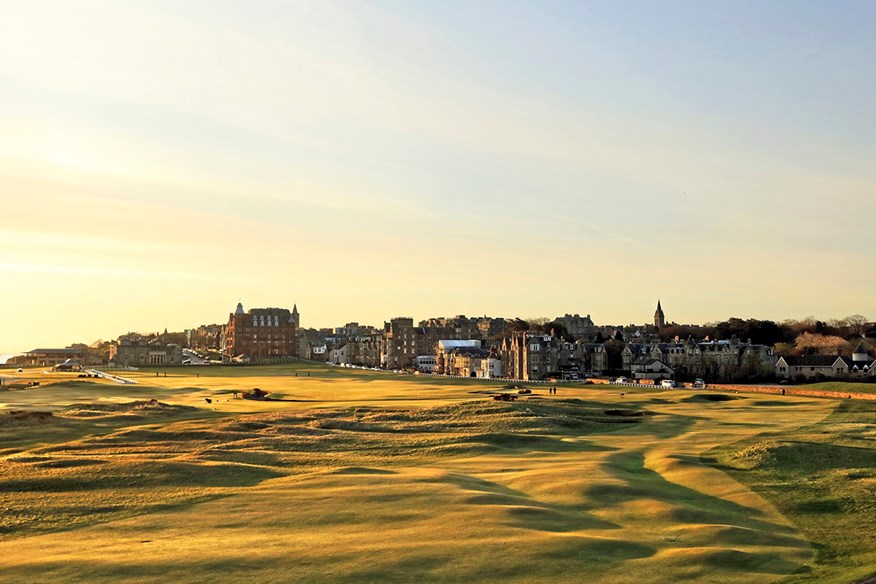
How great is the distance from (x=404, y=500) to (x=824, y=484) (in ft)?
82.0

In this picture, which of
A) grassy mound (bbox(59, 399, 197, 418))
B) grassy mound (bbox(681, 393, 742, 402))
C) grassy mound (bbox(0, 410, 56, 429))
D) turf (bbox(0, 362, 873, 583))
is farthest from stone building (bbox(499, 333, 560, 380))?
grassy mound (bbox(0, 410, 56, 429))

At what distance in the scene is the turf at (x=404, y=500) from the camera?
106 feet

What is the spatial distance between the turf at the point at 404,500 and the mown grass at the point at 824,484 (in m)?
0.38

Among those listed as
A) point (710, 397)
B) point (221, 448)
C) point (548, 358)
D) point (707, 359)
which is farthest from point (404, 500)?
point (707, 359)

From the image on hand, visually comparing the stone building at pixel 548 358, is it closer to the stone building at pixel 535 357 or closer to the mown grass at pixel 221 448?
the stone building at pixel 535 357

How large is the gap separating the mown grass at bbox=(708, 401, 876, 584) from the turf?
1.26 feet

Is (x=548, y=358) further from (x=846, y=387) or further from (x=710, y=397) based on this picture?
(x=846, y=387)

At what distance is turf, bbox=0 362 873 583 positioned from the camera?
3219cm

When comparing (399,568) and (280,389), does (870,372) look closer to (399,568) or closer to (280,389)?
(280,389)

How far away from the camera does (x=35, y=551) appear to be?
34625 millimetres

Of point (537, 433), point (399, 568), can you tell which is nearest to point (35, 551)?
point (399, 568)

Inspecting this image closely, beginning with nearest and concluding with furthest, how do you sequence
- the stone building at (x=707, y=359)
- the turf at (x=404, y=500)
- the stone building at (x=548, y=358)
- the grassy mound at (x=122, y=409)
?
1. the turf at (x=404, y=500)
2. the grassy mound at (x=122, y=409)
3. the stone building at (x=707, y=359)
4. the stone building at (x=548, y=358)

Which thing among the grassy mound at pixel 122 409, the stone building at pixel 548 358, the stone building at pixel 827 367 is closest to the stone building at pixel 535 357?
the stone building at pixel 548 358

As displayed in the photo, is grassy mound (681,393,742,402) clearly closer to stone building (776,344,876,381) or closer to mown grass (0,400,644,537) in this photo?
mown grass (0,400,644,537)
